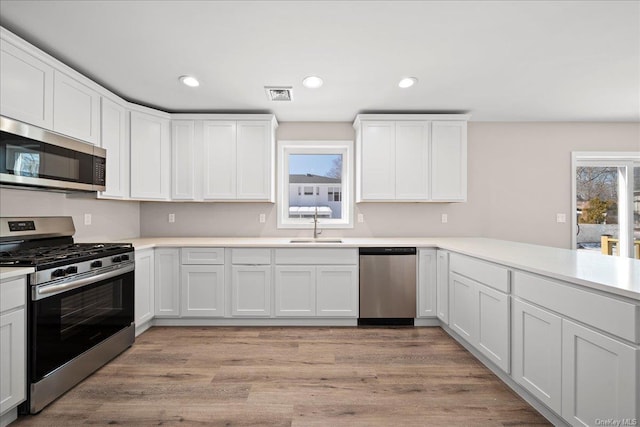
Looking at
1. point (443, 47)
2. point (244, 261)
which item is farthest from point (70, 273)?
point (443, 47)

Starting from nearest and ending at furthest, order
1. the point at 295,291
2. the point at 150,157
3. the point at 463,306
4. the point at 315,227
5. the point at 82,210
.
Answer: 1. the point at 463,306
2. the point at 82,210
3. the point at 295,291
4. the point at 150,157
5. the point at 315,227

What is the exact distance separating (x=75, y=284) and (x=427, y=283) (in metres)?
2.97

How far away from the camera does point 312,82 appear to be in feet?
9.16

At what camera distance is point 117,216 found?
11.3ft

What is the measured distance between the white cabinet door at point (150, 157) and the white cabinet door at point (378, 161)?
2.19m

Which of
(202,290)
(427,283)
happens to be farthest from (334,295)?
(202,290)

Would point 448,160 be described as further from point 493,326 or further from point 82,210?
point 82,210

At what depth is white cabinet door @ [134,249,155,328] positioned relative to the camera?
292 cm

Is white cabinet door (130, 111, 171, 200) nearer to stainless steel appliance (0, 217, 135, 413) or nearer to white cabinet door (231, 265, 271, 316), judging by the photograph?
stainless steel appliance (0, 217, 135, 413)

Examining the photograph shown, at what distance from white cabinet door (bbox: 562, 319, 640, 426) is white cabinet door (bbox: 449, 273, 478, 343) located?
90 cm

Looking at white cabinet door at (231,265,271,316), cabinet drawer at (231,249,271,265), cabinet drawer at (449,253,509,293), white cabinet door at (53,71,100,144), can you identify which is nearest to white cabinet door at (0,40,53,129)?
white cabinet door at (53,71,100,144)

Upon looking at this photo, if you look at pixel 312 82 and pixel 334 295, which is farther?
pixel 334 295

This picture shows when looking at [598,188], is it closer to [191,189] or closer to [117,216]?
[191,189]

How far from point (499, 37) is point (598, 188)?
10.5ft
